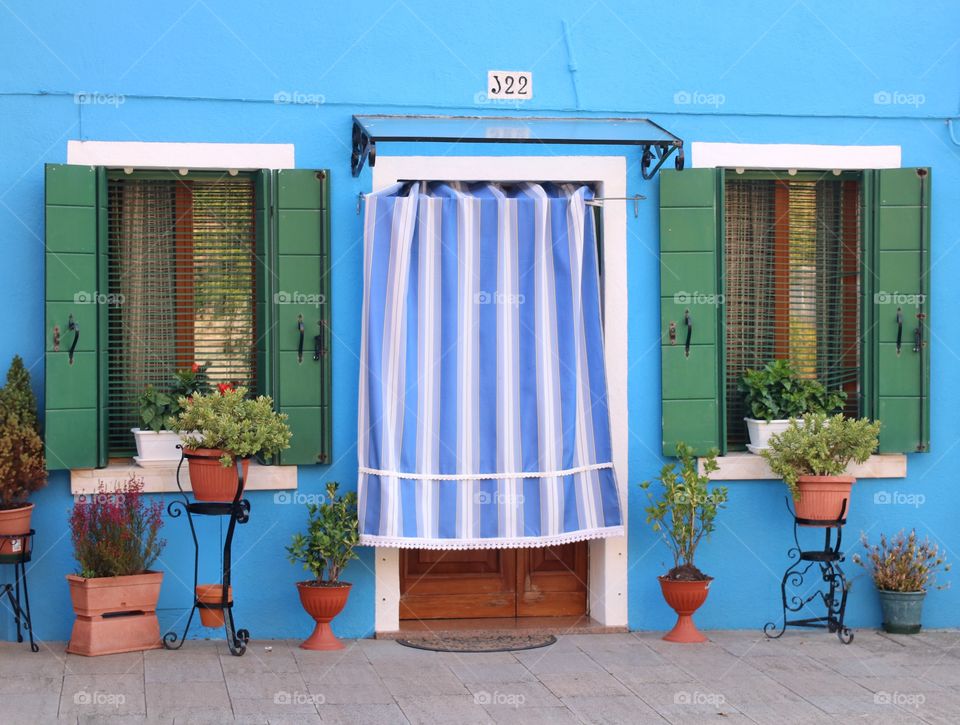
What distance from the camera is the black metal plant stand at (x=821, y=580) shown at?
713 centimetres

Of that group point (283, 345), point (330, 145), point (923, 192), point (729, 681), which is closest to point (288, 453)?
point (283, 345)

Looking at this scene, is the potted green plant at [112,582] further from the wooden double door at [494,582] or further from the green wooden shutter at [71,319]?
the wooden double door at [494,582]

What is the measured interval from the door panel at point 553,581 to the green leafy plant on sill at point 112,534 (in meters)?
2.16

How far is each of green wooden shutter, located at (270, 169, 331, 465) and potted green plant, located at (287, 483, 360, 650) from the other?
0.33m

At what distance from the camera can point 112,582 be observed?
646 cm

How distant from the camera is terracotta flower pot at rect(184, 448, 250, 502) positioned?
652cm

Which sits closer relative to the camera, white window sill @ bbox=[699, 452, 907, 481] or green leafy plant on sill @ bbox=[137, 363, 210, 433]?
green leafy plant on sill @ bbox=[137, 363, 210, 433]

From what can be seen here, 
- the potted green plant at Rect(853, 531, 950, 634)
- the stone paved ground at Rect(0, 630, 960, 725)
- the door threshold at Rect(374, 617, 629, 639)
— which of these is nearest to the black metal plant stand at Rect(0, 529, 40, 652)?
the stone paved ground at Rect(0, 630, 960, 725)

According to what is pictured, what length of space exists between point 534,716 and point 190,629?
2.27m
